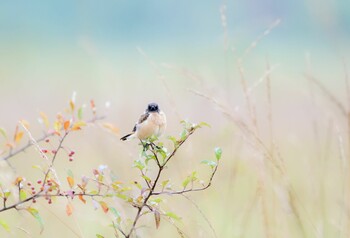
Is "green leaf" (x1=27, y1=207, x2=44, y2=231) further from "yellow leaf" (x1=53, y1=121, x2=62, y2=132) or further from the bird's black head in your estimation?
the bird's black head

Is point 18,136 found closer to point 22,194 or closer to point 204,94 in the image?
point 22,194

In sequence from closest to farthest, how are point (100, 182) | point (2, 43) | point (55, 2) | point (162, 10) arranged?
point (100, 182) < point (2, 43) < point (162, 10) < point (55, 2)

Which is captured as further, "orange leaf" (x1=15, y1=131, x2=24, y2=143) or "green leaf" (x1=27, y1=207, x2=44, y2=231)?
"orange leaf" (x1=15, y1=131, x2=24, y2=143)

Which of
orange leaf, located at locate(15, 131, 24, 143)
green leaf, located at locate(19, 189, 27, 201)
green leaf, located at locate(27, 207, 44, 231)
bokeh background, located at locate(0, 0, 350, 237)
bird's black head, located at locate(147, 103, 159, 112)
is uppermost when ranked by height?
bokeh background, located at locate(0, 0, 350, 237)

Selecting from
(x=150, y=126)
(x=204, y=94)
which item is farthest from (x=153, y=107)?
(x=204, y=94)

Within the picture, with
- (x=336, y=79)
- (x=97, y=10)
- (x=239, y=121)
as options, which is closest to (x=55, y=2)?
(x=97, y=10)

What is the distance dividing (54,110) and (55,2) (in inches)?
786

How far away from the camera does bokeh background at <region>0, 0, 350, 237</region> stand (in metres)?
3.95

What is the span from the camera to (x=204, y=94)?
339 cm

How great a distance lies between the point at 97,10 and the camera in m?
30.8

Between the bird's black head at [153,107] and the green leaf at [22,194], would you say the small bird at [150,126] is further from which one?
the green leaf at [22,194]

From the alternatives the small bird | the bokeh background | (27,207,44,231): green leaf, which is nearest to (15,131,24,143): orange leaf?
the bokeh background

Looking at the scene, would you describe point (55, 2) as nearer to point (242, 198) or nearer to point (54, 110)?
point (54, 110)

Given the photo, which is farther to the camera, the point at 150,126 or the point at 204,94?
the point at 204,94
